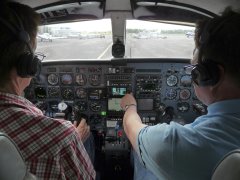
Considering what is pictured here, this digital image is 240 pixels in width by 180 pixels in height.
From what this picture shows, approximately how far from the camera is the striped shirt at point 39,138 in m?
1.07

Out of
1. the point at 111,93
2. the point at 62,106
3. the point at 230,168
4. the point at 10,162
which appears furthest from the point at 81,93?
the point at 230,168

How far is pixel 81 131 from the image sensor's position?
7.81ft

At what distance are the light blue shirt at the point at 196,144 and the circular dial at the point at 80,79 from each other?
2116mm

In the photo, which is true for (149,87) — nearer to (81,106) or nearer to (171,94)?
(171,94)

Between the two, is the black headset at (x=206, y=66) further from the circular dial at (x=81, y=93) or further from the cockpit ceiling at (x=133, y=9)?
the circular dial at (x=81, y=93)

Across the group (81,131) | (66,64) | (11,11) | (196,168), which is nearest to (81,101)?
(66,64)

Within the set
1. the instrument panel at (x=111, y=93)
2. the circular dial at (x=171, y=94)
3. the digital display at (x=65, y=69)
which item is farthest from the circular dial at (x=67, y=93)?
the circular dial at (x=171, y=94)

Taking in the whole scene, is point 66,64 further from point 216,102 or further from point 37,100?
point 216,102

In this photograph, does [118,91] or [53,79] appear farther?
[53,79]

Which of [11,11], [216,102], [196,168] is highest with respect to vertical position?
[11,11]

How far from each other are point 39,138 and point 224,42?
803 mm

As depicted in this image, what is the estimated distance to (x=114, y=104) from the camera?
315 cm

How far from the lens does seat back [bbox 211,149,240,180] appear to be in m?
0.85

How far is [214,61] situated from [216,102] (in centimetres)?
17
